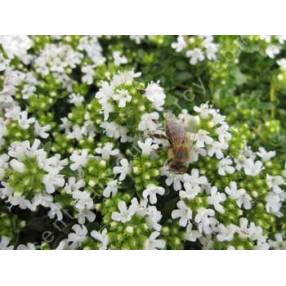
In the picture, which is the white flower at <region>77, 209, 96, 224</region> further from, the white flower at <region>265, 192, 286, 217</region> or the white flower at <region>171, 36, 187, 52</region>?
the white flower at <region>171, 36, 187, 52</region>

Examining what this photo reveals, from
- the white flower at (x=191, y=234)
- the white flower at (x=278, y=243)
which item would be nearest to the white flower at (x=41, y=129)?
the white flower at (x=191, y=234)

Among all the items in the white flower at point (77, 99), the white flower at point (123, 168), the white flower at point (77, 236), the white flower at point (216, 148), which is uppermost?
the white flower at point (77, 99)

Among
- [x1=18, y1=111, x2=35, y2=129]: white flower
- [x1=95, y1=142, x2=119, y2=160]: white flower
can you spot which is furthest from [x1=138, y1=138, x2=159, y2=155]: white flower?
[x1=18, y1=111, x2=35, y2=129]: white flower

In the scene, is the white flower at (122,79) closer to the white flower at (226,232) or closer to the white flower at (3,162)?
the white flower at (3,162)

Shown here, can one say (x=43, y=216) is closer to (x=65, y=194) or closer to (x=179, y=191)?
(x=65, y=194)

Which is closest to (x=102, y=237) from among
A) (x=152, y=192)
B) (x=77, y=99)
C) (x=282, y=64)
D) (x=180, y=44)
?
(x=152, y=192)

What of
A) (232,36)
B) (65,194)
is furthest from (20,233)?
(232,36)
